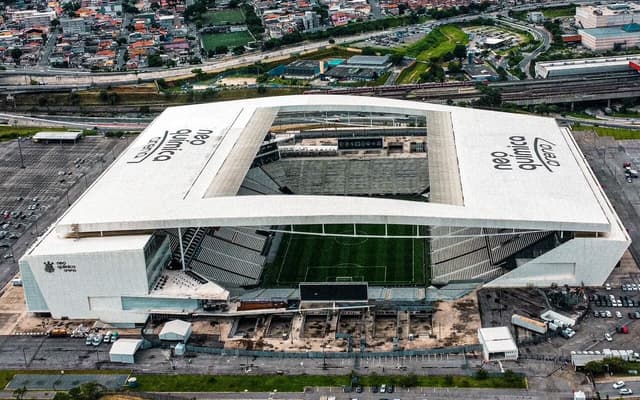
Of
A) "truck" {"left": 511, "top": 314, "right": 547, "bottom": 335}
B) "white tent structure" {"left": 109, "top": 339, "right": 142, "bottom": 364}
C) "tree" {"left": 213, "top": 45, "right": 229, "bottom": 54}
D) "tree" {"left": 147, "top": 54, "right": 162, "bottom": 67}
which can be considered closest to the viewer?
"white tent structure" {"left": 109, "top": 339, "right": 142, "bottom": 364}

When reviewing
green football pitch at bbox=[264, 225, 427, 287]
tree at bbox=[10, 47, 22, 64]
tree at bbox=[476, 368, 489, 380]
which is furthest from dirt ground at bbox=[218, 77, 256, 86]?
tree at bbox=[476, 368, 489, 380]

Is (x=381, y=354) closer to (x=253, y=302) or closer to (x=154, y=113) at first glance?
(x=253, y=302)

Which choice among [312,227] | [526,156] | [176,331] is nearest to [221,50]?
[312,227]

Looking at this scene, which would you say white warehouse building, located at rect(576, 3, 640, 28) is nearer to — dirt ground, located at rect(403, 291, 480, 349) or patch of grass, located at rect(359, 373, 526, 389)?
dirt ground, located at rect(403, 291, 480, 349)

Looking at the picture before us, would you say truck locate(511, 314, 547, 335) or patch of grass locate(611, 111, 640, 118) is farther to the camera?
patch of grass locate(611, 111, 640, 118)

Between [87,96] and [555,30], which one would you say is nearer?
[87,96]

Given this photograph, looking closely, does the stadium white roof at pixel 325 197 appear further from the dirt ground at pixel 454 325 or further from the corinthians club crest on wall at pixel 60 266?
the dirt ground at pixel 454 325

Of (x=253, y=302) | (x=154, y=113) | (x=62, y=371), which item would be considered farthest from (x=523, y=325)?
(x=154, y=113)
